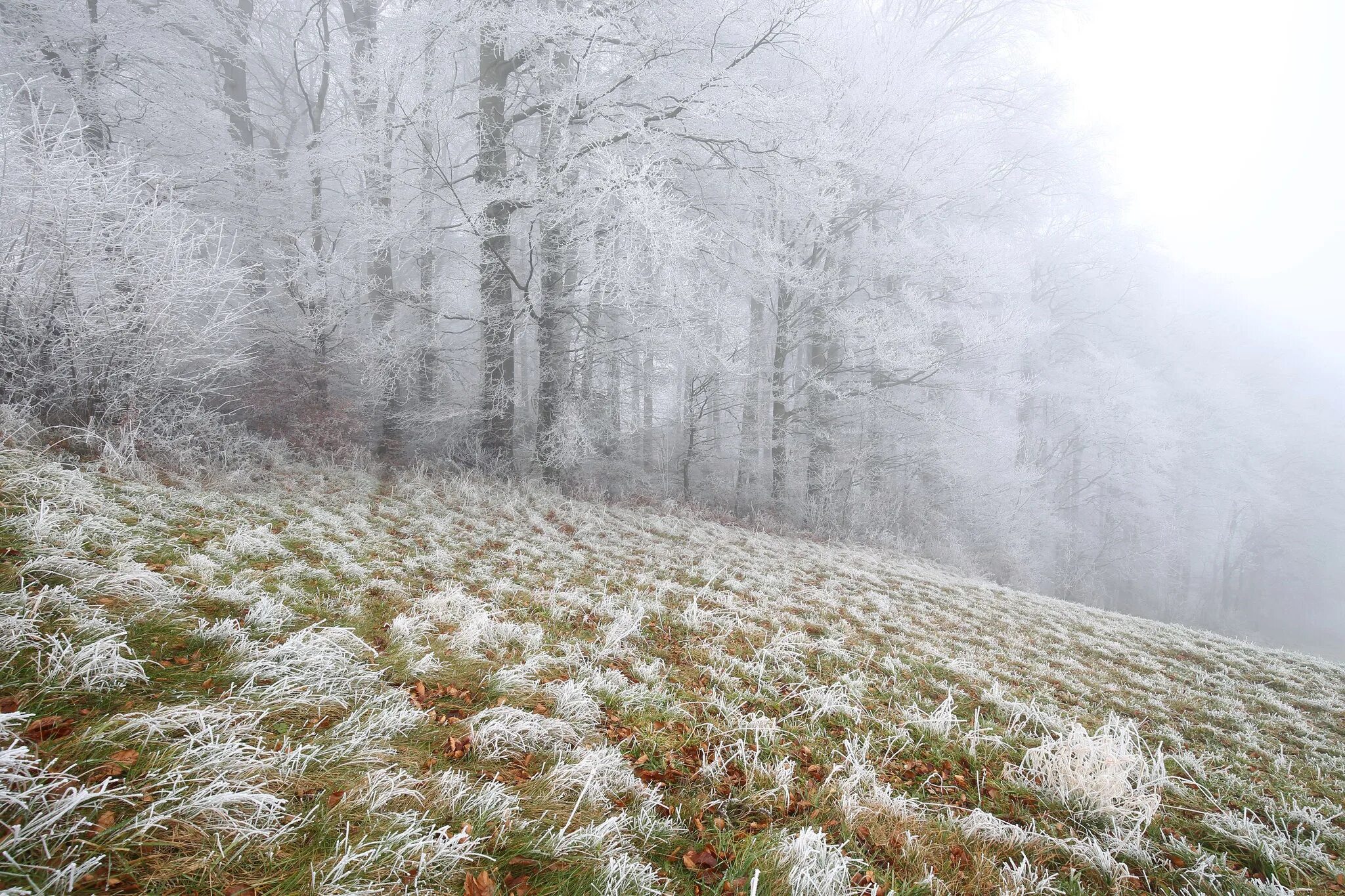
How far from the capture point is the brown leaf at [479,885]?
1330mm

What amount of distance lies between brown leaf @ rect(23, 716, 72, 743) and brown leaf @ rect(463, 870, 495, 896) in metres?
1.04

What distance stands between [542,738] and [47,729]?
137 cm

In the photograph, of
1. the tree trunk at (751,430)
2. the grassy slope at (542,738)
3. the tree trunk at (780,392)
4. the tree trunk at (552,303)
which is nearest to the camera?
the grassy slope at (542,738)

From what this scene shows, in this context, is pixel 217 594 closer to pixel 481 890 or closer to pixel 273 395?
pixel 481 890

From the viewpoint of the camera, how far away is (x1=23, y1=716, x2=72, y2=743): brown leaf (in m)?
1.33

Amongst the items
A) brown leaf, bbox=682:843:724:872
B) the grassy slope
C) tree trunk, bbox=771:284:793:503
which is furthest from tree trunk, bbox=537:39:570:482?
brown leaf, bbox=682:843:724:872

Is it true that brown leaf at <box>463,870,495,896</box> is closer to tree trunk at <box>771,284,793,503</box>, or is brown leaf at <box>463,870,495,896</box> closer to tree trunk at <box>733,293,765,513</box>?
tree trunk at <box>733,293,765,513</box>

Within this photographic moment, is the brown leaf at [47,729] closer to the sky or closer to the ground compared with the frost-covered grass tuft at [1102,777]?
closer to the sky

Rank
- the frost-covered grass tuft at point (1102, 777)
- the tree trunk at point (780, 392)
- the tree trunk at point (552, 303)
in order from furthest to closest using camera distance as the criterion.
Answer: the tree trunk at point (780, 392), the tree trunk at point (552, 303), the frost-covered grass tuft at point (1102, 777)

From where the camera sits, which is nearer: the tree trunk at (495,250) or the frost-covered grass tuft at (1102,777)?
the frost-covered grass tuft at (1102,777)

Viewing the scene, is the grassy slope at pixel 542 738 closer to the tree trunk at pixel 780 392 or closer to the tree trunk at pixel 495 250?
the tree trunk at pixel 495 250

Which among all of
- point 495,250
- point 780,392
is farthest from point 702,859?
point 780,392

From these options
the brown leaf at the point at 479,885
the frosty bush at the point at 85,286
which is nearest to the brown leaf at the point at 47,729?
the brown leaf at the point at 479,885

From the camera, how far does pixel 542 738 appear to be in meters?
2.16
